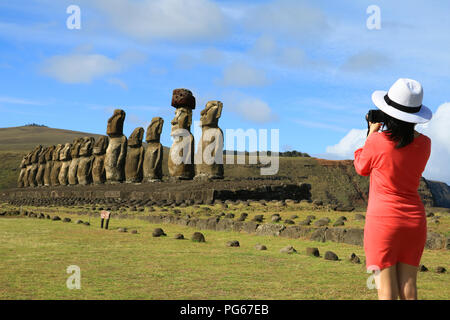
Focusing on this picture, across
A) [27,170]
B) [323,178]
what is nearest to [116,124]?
[27,170]

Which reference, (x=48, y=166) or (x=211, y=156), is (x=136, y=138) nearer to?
(x=211, y=156)

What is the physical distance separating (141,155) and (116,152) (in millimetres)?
2489

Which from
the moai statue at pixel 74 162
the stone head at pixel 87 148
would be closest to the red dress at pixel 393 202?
the stone head at pixel 87 148

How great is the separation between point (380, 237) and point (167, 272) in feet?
12.6

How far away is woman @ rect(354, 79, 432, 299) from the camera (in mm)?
3715

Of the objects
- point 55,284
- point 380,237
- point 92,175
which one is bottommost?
point 55,284

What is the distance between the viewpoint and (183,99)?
2516cm

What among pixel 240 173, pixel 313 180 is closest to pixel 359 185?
pixel 313 180

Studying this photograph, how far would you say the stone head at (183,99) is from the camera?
2519cm

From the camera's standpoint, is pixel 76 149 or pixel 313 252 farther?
pixel 76 149

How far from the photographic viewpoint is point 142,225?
14.3 meters
